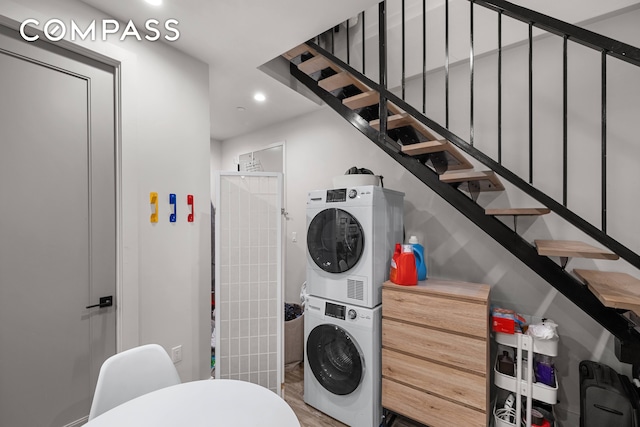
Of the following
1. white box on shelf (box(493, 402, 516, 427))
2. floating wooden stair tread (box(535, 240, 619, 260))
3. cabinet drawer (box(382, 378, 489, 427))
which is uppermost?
floating wooden stair tread (box(535, 240, 619, 260))

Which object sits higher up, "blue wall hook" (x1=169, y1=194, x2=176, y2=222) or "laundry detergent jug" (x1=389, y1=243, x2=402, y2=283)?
"blue wall hook" (x1=169, y1=194, x2=176, y2=222)

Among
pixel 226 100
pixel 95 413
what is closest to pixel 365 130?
pixel 226 100

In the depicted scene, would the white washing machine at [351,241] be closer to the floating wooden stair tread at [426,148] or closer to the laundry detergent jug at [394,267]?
the laundry detergent jug at [394,267]

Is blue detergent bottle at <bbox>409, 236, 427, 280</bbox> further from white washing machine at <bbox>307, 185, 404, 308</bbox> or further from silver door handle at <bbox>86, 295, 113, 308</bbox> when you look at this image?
silver door handle at <bbox>86, 295, 113, 308</bbox>

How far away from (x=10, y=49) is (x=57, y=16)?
30 cm

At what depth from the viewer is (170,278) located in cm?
201

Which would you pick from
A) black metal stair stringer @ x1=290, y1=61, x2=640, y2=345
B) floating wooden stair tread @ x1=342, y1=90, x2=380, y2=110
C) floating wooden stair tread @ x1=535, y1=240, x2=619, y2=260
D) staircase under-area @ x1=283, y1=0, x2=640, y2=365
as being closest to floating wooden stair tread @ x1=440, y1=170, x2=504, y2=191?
staircase under-area @ x1=283, y1=0, x2=640, y2=365

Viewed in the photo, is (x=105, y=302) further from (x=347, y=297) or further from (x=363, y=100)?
(x=363, y=100)

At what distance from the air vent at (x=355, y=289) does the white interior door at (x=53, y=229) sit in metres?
1.56

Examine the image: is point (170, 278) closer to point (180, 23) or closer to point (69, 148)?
point (69, 148)

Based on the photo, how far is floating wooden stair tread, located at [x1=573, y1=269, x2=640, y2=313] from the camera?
1.13 metres

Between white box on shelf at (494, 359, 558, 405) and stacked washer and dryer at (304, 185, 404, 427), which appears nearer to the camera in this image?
white box on shelf at (494, 359, 558, 405)

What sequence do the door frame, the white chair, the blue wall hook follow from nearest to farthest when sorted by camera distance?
1. the white chair
2. the door frame
3. the blue wall hook

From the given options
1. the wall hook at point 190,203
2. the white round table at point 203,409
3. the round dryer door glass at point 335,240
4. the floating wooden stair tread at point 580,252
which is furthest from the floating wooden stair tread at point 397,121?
the white round table at point 203,409
